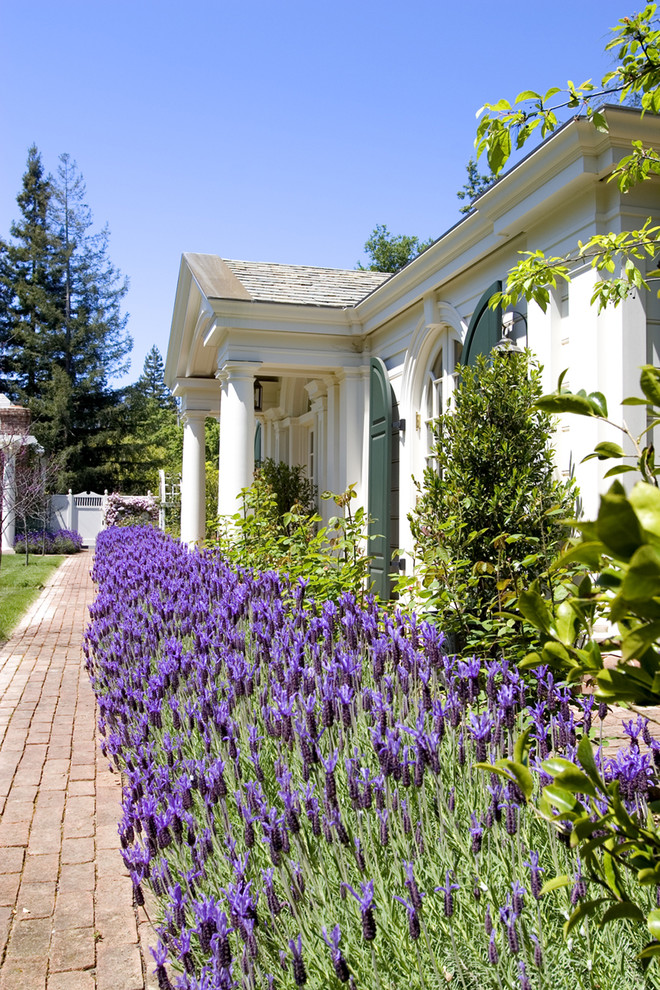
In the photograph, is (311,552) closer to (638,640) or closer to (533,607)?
(533,607)

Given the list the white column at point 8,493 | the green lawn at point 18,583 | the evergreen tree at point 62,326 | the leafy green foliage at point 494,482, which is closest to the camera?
the leafy green foliage at point 494,482

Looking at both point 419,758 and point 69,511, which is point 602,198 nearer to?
point 419,758

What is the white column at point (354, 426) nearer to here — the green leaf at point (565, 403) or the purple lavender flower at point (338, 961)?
the purple lavender flower at point (338, 961)

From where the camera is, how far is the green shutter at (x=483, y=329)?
22.0 feet

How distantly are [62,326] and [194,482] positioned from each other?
93.0 ft

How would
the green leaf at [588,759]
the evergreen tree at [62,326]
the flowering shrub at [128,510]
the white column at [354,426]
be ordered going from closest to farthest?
1. the green leaf at [588,759]
2. the white column at [354,426]
3. the flowering shrub at [128,510]
4. the evergreen tree at [62,326]

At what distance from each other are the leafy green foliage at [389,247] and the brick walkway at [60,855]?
117 feet

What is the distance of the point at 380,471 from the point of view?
995 cm

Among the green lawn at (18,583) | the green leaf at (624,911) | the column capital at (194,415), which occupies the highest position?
the column capital at (194,415)

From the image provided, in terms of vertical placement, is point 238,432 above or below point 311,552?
above

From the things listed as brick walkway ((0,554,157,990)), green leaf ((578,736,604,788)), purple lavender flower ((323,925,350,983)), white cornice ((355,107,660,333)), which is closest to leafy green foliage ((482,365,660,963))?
green leaf ((578,736,604,788))

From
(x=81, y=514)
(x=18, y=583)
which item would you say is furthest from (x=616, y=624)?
(x=81, y=514)

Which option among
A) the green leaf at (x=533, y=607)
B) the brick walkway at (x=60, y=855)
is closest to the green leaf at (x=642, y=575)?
the green leaf at (x=533, y=607)

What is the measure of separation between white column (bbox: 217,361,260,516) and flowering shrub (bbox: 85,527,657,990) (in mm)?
7296
